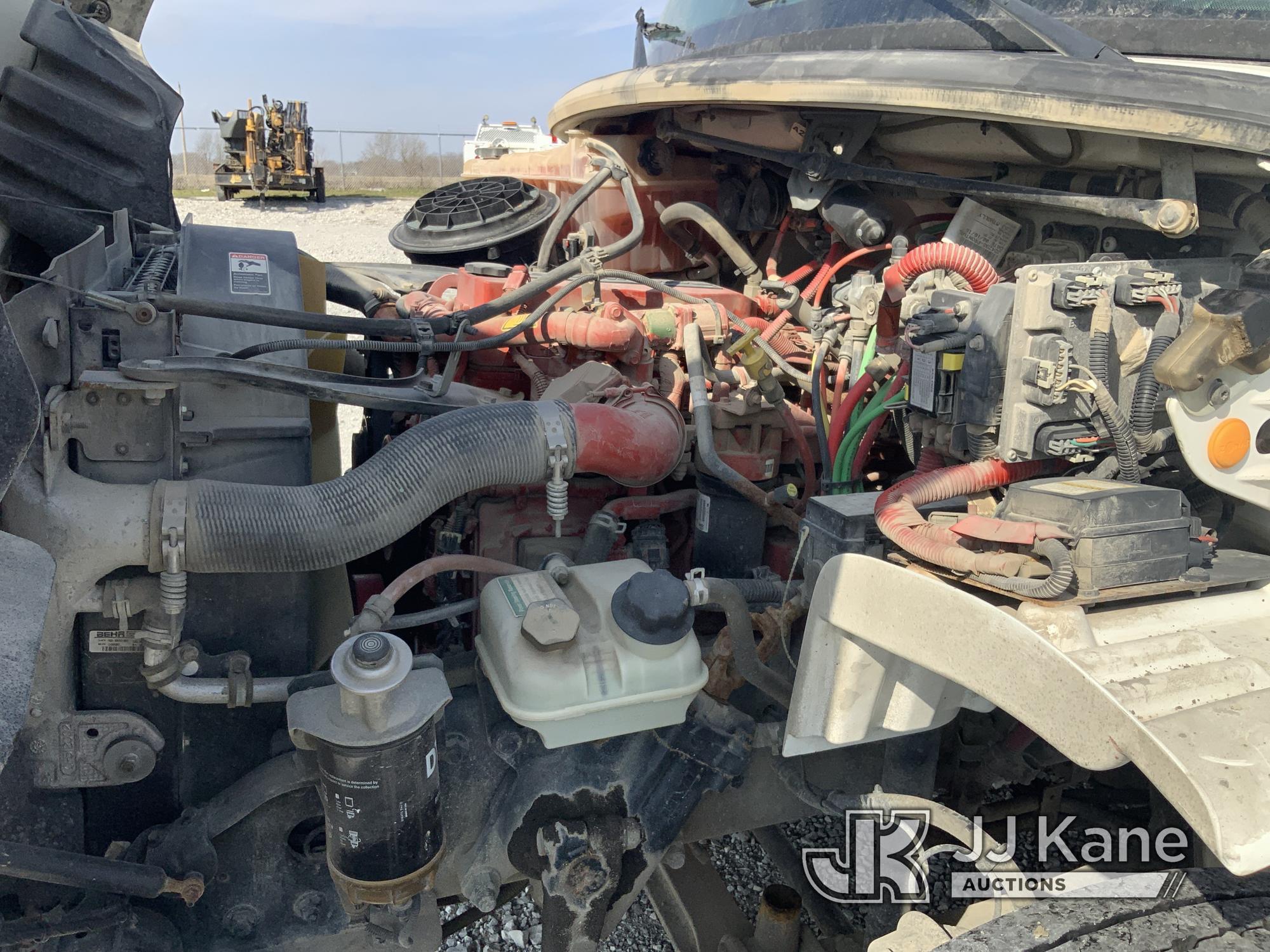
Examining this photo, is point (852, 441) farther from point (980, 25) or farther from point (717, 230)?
point (717, 230)

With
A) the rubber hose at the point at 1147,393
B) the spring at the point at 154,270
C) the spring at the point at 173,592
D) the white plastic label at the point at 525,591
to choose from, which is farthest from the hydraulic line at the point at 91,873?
the rubber hose at the point at 1147,393

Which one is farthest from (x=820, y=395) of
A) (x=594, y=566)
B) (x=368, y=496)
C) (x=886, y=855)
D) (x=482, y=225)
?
(x=482, y=225)

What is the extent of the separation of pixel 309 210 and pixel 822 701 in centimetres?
1920

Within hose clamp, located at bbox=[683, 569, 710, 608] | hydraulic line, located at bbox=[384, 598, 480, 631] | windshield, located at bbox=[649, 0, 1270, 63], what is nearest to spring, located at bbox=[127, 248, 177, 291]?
hydraulic line, located at bbox=[384, 598, 480, 631]

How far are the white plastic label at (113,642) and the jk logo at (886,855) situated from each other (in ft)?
4.34

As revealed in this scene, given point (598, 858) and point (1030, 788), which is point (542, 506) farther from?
point (1030, 788)

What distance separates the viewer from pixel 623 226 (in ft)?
10.5

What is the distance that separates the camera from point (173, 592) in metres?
1.56

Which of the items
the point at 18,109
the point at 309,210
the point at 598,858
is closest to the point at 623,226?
the point at 18,109

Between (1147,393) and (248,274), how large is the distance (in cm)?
178

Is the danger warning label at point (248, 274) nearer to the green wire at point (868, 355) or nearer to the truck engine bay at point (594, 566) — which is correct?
the truck engine bay at point (594, 566)

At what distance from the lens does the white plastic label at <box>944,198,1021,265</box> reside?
7.08 ft

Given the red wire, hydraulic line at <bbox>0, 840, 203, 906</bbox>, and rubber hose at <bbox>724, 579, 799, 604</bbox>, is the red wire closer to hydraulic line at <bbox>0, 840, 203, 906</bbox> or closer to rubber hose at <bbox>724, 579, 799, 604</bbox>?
rubber hose at <bbox>724, 579, 799, 604</bbox>

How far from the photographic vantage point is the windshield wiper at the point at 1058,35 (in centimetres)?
172
